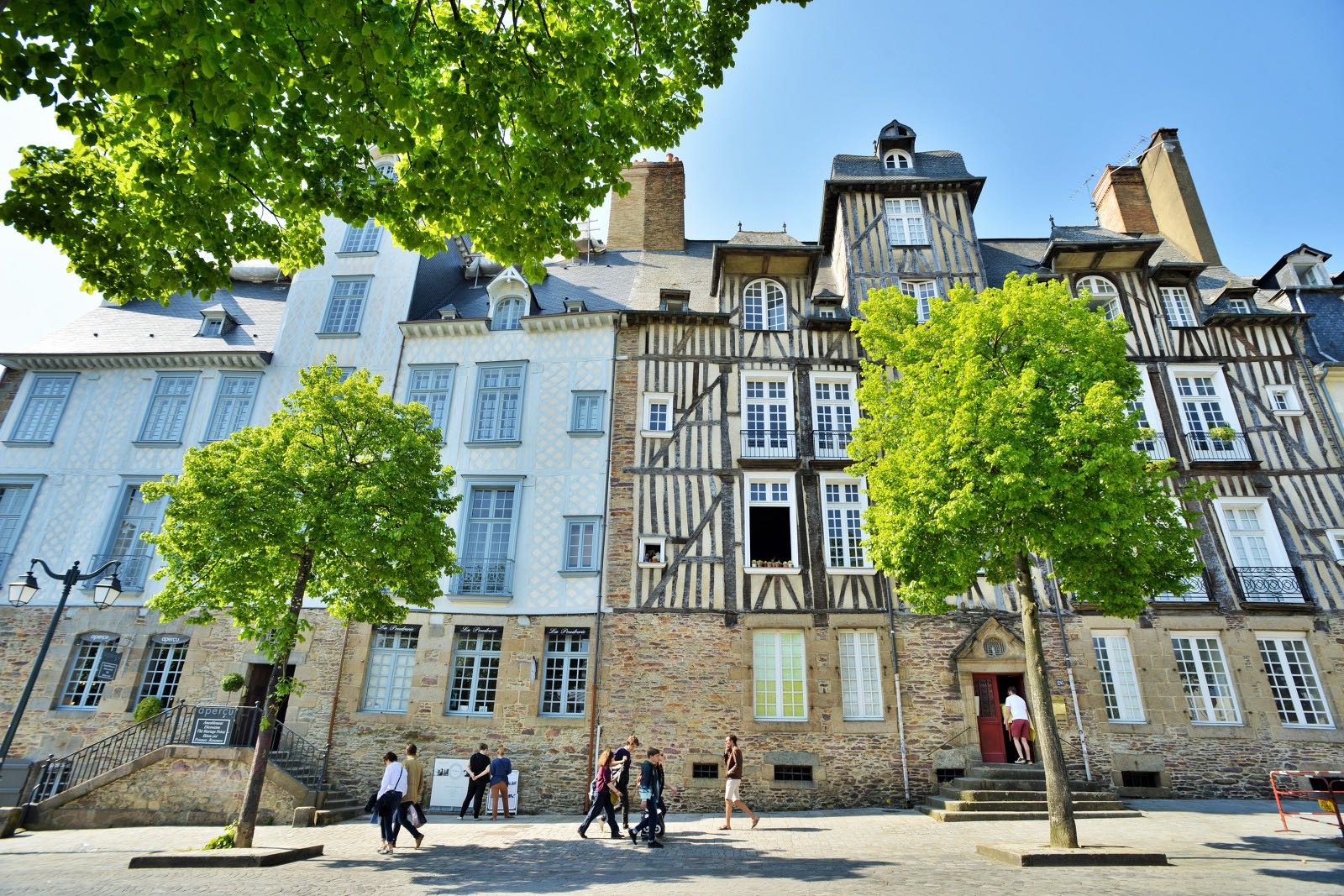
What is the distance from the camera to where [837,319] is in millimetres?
16312

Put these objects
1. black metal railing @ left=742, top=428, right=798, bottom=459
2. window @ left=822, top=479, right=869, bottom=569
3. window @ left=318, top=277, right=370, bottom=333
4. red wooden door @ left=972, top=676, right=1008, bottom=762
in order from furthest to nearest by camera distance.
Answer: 1. window @ left=318, top=277, right=370, bottom=333
2. black metal railing @ left=742, top=428, right=798, bottom=459
3. window @ left=822, top=479, right=869, bottom=569
4. red wooden door @ left=972, top=676, right=1008, bottom=762

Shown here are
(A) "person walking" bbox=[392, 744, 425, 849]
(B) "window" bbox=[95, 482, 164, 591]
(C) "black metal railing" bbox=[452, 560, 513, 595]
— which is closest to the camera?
(A) "person walking" bbox=[392, 744, 425, 849]

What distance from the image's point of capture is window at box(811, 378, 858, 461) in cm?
1529

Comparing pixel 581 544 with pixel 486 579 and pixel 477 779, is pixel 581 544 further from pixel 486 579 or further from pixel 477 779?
pixel 477 779

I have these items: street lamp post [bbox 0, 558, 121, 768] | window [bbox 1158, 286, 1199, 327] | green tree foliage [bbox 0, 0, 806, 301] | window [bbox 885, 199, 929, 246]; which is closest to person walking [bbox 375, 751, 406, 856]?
street lamp post [bbox 0, 558, 121, 768]

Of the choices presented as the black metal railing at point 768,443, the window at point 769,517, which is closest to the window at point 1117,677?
the window at point 769,517

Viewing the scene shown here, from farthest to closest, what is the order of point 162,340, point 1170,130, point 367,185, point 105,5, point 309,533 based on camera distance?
point 1170,130 → point 162,340 → point 309,533 → point 367,185 → point 105,5

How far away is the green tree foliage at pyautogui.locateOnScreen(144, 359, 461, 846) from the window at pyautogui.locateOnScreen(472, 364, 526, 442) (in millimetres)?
4130

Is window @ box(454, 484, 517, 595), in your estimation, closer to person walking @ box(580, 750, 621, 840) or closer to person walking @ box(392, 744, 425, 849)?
person walking @ box(392, 744, 425, 849)

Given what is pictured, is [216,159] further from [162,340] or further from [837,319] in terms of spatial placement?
[162,340]

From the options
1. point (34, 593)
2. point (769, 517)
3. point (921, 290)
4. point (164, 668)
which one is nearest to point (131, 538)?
point (164, 668)

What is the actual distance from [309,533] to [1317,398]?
68.2 ft

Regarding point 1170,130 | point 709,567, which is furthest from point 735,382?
point 1170,130

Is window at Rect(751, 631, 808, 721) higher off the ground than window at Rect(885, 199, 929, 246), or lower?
lower
